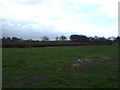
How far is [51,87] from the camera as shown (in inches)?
376

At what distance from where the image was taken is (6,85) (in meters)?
10.0

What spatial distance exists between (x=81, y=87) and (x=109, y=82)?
157 centimetres

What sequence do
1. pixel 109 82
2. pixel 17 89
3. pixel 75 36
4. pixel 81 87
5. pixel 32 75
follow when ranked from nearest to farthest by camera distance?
pixel 17 89
pixel 81 87
pixel 109 82
pixel 32 75
pixel 75 36

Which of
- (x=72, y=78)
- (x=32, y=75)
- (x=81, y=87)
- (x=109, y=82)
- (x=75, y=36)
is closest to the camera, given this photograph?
(x=81, y=87)

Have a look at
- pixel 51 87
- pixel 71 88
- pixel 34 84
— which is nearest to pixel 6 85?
pixel 34 84

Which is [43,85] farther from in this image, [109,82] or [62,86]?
[109,82]

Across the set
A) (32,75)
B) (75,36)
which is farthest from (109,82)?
(75,36)

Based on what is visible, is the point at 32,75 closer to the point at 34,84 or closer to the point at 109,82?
the point at 34,84

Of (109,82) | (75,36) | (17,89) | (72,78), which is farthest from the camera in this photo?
(75,36)

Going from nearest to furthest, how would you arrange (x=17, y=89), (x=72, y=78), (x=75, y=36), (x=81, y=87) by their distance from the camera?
(x=17, y=89), (x=81, y=87), (x=72, y=78), (x=75, y=36)

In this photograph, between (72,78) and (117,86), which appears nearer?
(117,86)

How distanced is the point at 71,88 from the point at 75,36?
9522cm

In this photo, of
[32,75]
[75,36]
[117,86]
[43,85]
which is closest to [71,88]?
[43,85]

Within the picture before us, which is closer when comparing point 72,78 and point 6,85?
point 6,85
